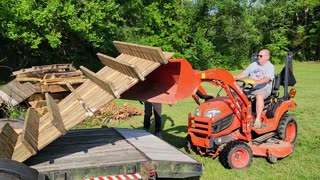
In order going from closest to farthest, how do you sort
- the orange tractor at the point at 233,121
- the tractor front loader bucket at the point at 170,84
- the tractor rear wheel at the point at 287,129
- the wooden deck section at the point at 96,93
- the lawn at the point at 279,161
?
1. the wooden deck section at the point at 96,93
2. the tractor front loader bucket at the point at 170,84
3. the orange tractor at the point at 233,121
4. the lawn at the point at 279,161
5. the tractor rear wheel at the point at 287,129

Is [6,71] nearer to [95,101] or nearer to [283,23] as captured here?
[95,101]

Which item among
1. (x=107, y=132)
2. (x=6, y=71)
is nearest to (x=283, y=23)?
(x=6, y=71)

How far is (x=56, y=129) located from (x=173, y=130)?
5.50 metres

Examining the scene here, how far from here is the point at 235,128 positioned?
24.2 feet

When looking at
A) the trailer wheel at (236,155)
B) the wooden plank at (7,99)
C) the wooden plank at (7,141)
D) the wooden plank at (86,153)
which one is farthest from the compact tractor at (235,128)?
the wooden plank at (7,99)

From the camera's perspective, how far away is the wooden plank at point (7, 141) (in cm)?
468

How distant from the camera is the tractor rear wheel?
795 cm

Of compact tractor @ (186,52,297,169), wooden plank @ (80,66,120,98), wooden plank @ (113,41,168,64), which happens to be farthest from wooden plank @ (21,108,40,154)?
compact tractor @ (186,52,297,169)

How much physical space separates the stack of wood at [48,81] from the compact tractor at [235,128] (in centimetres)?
579

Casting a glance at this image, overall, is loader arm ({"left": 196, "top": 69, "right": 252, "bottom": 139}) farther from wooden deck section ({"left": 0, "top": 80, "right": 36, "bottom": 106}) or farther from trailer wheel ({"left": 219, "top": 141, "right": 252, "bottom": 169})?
wooden deck section ({"left": 0, "top": 80, "right": 36, "bottom": 106})

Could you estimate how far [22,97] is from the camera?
39.5 feet

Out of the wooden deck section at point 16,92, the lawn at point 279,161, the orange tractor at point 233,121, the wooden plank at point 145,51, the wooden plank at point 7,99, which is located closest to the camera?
the wooden plank at point 145,51

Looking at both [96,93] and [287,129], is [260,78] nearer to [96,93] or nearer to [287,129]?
[287,129]

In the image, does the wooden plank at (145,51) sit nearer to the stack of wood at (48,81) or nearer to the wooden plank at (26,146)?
the wooden plank at (26,146)
